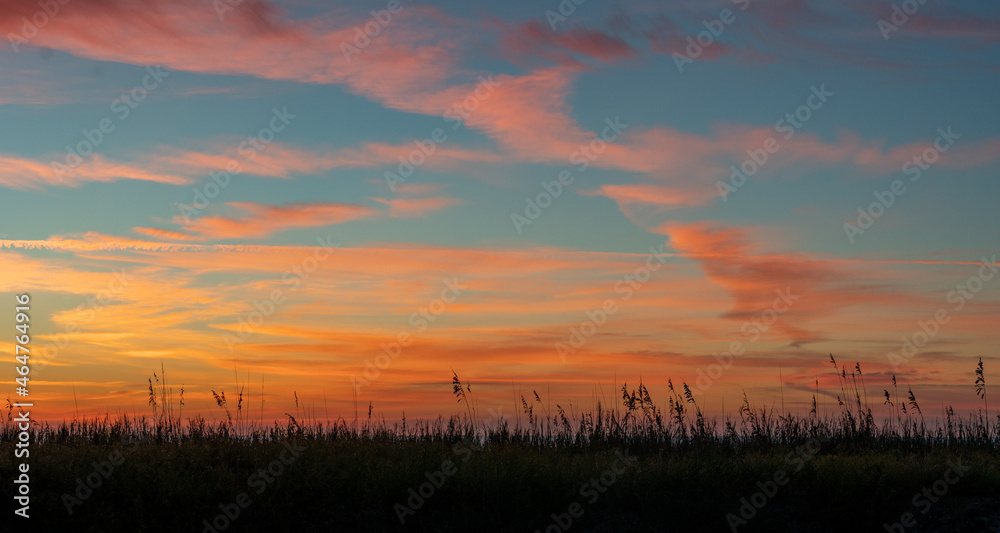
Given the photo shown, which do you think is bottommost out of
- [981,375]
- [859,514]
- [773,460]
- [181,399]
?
[859,514]

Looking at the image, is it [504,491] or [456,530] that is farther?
[504,491]

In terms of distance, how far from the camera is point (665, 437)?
1956 cm

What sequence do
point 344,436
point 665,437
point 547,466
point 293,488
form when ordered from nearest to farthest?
1. point 293,488
2. point 547,466
3. point 344,436
4. point 665,437

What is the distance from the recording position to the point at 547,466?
14219mm

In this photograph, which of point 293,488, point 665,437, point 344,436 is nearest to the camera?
point 293,488

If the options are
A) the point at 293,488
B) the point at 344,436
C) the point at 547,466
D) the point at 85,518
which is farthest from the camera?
the point at 344,436

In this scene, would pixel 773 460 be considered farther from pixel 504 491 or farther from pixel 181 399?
pixel 181 399

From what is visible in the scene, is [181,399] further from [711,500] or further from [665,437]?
[711,500]

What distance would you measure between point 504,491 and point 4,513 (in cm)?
783

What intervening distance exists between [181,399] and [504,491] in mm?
10192

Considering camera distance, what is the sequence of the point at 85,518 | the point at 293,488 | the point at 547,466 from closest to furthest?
the point at 85,518, the point at 293,488, the point at 547,466

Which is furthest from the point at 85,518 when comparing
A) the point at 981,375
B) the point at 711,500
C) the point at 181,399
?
the point at 981,375

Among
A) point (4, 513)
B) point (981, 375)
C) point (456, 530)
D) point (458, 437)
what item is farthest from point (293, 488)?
point (981, 375)

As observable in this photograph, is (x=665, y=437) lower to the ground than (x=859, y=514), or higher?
higher
